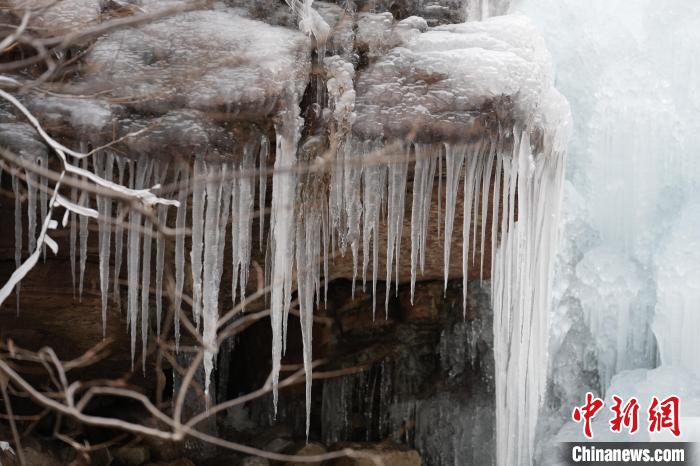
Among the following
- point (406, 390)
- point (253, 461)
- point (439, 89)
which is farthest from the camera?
point (406, 390)

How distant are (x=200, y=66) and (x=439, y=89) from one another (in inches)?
41.5

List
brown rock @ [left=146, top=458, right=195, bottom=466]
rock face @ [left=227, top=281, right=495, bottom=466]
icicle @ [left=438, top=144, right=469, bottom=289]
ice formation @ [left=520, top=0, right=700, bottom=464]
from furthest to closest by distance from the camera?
rock face @ [left=227, top=281, right=495, bottom=466] → ice formation @ [left=520, top=0, right=700, bottom=464] → brown rock @ [left=146, top=458, right=195, bottom=466] → icicle @ [left=438, top=144, right=469, bottom=289]

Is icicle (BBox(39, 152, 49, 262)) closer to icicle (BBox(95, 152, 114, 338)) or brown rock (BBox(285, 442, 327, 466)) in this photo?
icicle (BBox(95, 152, 114, 338))

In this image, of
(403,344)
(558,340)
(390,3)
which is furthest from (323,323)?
(390,3)

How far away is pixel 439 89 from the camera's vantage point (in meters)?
3.74

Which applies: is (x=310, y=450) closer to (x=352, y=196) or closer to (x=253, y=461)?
(x=253, y=461)

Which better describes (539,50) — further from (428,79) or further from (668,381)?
(668,381)

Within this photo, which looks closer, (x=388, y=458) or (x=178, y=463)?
(x=178, y=463)

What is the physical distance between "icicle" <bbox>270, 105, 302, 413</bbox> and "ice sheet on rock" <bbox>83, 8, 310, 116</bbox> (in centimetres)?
11

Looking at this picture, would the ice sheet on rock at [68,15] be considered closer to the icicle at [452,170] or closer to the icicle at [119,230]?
the icicle at [119,230]

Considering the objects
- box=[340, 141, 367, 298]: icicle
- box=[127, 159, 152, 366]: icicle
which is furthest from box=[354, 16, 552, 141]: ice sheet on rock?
box=[127, 159, 152, 366]: icicle

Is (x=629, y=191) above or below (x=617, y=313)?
above

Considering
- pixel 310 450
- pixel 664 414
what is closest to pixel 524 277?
pixel 664 414

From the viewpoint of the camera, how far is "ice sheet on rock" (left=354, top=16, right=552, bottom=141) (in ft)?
12.3
